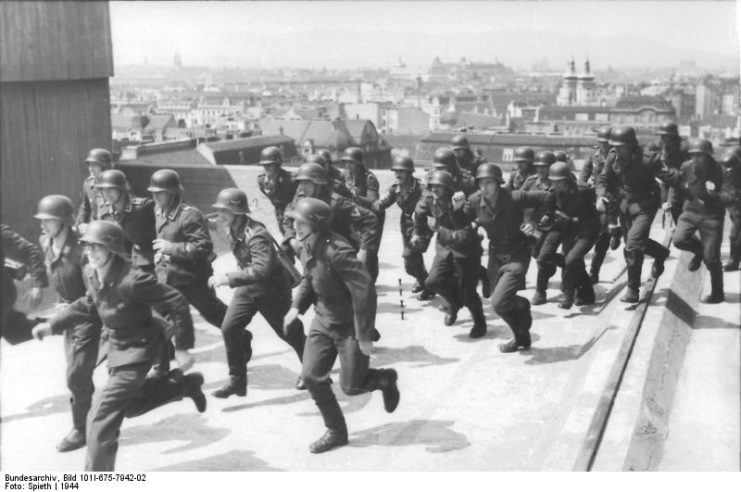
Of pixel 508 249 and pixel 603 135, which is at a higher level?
pixel 603 135

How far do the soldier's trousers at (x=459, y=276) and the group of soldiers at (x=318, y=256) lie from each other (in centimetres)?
2

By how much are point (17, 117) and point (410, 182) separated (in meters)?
9.16

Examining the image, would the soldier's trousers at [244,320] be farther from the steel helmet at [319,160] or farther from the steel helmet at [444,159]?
the steel helmet at [444,159]

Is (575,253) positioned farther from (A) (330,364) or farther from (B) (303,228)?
(B) (303,228)

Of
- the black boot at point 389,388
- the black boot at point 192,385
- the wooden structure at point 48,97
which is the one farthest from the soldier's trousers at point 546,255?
the wooden structure at point 48,97

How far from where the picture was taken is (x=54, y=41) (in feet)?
46.9

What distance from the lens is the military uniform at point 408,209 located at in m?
9.82

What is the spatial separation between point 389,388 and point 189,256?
86.0 inches

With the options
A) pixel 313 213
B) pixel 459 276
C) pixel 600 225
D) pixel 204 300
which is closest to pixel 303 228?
pixel 313 213

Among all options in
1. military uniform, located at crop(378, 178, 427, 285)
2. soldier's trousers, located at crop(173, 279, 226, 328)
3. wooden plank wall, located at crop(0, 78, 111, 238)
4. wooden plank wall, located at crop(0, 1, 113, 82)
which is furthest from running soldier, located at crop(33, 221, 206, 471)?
wooden plank wall, located at crop(0, 78, 111, 238)

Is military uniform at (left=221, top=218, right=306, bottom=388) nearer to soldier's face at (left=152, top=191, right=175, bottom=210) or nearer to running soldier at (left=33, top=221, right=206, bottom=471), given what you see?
soldier's face at (left=152, top=191, right=175, bottom=210)

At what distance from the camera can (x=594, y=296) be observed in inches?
398

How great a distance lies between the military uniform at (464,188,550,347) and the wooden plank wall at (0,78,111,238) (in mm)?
10453

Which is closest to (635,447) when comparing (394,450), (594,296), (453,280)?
(394,450)
